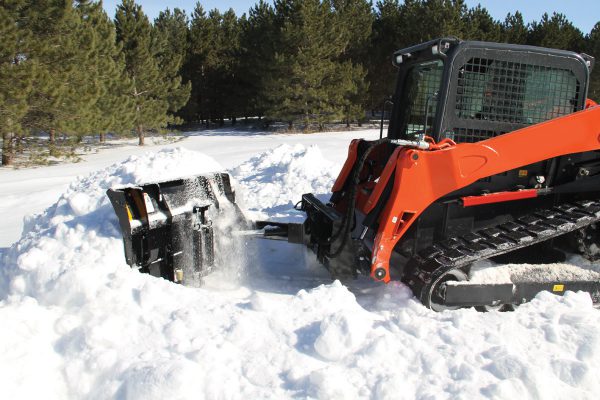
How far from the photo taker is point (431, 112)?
4262 millimetres

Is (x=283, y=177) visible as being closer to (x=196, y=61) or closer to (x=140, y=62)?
(x=140, y=62)

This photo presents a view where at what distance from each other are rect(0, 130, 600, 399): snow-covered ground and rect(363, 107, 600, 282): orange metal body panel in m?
0.56

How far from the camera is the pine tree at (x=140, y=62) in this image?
2173 cm

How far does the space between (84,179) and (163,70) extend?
1865 cm

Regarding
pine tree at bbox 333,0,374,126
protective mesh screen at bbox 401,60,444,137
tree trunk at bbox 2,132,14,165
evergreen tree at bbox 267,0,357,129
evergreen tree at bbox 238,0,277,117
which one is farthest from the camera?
pine tree at bbox 333,0,374,126

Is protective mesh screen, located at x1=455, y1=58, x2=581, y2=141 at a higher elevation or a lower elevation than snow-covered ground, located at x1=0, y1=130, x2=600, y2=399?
higher

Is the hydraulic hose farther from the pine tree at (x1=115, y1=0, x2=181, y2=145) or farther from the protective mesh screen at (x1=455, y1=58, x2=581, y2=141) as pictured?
the pine tree at (x1=115, y1=0, x2=181, y2=145)

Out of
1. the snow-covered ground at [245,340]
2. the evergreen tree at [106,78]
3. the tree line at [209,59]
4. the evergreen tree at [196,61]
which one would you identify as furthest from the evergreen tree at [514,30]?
the snow-covered ground at [245,340]

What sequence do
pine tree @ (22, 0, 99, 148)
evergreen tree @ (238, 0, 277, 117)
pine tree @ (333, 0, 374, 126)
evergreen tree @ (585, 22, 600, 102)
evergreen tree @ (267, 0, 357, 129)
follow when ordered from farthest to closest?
evergreen tree @ (585, 22, 600, 102) < pine tree @ (333, 0, 374, 126) < evergreen tree @ (238, 0, 277, 117) < evergreen tree @ (267, 0, 357, 129) < pine tree @ (22, 0, 99, 148)

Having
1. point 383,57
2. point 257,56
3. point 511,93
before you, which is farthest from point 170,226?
point 383,57

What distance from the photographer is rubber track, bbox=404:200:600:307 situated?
3.77 meters

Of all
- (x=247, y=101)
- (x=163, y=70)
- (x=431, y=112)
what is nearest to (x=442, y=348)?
(x=431, y=112)

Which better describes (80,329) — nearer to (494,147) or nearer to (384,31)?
(494,147)

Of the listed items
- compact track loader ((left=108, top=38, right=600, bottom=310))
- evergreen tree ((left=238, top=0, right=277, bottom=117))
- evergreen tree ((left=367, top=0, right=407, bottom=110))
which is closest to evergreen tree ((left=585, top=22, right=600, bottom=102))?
evergreen tree ((left=367, top=0, right=407, bottom=110))
